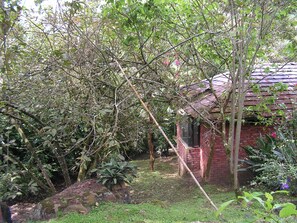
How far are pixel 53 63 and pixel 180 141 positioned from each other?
296 inches

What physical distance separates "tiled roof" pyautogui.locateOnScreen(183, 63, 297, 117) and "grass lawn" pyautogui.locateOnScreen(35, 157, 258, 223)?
2249mm

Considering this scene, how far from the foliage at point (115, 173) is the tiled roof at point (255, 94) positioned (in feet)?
7.23

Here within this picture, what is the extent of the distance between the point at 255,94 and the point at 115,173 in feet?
15.4

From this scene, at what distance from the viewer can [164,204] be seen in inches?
259

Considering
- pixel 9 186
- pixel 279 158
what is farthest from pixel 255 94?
pixel 9 186

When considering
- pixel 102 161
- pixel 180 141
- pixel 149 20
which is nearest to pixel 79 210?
pixel 102 161

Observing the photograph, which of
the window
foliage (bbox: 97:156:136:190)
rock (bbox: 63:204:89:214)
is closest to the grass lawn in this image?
rock (bbox: 63:204:89:214)

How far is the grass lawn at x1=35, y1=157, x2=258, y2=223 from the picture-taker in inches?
208

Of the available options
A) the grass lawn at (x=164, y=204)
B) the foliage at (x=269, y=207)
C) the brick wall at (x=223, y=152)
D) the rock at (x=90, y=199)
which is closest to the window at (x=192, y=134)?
the grass lawn at (x=164, y=204)

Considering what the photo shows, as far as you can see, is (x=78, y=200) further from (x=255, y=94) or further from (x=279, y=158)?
(x=255, y=94)

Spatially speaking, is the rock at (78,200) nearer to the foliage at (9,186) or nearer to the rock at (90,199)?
the rock at (90,199)

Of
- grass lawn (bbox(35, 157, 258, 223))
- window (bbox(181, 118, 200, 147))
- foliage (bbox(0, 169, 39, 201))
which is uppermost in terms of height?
window (bbox(181, 118, 200, 147))

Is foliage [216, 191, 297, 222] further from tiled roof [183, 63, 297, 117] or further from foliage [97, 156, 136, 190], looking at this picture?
tiled roof [183, 63, 297, 117]

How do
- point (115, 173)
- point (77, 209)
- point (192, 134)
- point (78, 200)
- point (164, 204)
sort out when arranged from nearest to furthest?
1. point (77, 209)
2. point (78, 200)
3. point (164, 204)
4. point (115, 173)
5. point (192, 134)
